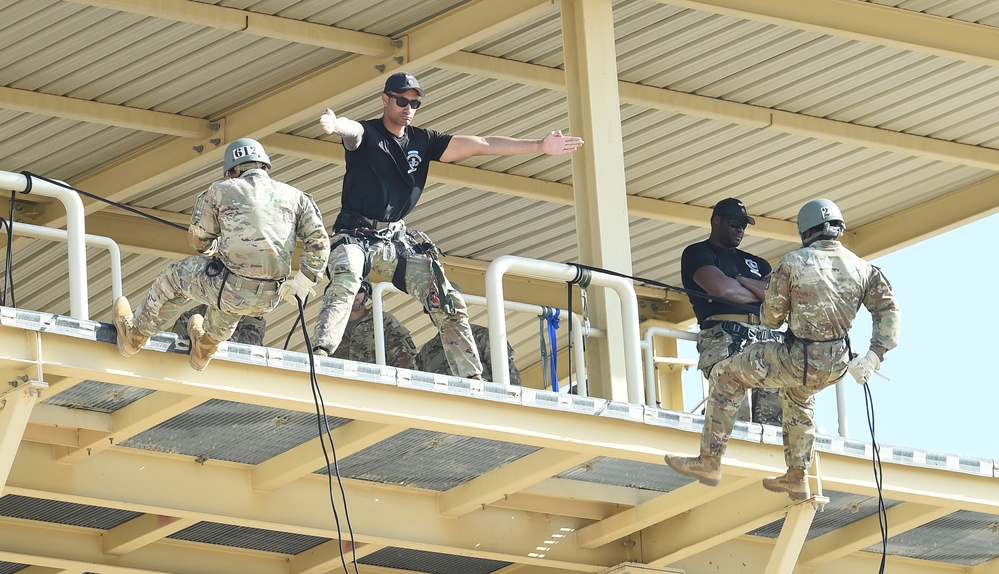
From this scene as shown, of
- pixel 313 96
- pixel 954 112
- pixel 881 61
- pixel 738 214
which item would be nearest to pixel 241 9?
pixel 313 96

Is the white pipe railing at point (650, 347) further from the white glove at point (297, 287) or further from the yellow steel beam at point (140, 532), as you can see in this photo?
the white glove at point (297, 287)

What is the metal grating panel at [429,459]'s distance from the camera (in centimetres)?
1330

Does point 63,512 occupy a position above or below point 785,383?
below

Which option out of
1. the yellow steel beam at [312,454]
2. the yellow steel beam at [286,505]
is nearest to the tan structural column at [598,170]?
the yellow steel beam at [286,505]

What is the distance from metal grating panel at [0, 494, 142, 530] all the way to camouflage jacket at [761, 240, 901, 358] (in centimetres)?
504

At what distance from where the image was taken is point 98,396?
12.3 m

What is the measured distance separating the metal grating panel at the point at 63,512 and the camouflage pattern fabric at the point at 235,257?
278 centimetres

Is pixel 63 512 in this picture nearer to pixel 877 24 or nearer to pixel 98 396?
pixel 98 396

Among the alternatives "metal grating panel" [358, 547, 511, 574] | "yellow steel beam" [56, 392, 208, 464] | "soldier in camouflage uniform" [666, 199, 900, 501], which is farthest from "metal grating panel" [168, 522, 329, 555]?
"soldier in camouflage uniform" [666, 199, 900, 501]

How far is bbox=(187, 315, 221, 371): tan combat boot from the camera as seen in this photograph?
1146 cm

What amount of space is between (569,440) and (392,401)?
4.52ft

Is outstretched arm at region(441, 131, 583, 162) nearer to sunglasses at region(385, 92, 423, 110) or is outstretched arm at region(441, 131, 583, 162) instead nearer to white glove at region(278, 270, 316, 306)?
sunglasses at region(385, 92, 423, 110)

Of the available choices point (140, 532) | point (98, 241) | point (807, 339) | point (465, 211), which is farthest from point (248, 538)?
point (465, 211)

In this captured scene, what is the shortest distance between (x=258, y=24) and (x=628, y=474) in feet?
17.3
